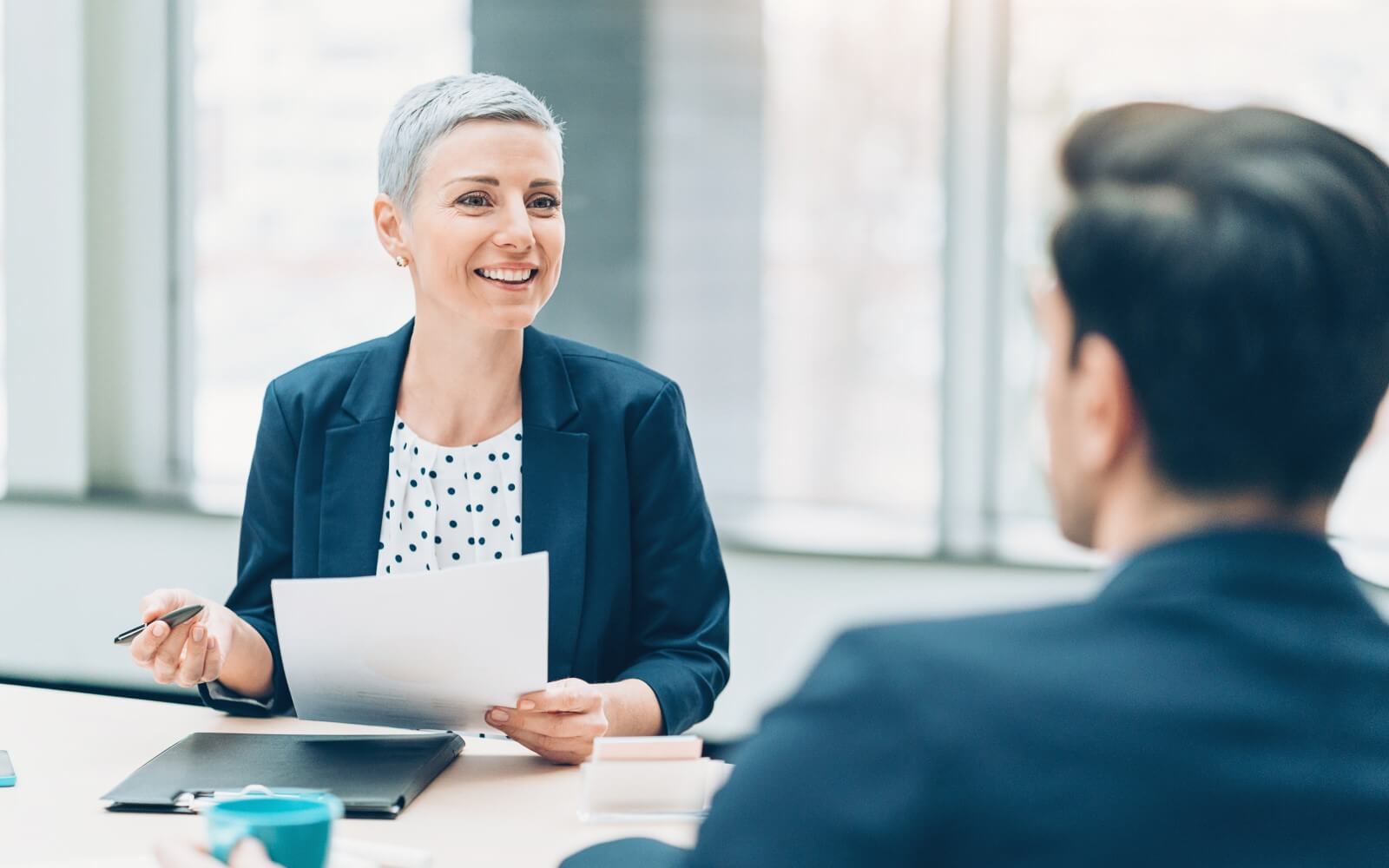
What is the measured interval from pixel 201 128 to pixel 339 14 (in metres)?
0.54

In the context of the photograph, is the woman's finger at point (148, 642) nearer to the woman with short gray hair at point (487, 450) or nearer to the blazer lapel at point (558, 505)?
the woman with short gray hair at point (487, 450)

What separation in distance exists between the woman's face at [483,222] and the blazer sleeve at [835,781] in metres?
1.32

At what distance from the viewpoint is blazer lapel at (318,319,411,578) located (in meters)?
2.05

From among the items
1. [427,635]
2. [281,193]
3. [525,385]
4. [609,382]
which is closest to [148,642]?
[427,635]

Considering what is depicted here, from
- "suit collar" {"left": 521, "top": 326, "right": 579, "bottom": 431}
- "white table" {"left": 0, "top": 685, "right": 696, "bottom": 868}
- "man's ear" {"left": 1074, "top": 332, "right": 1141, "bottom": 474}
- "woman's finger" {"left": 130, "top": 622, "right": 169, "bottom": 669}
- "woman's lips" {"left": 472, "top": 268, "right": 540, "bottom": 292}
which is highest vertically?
"man's ear" {"left": 1074, "top": 332, "right": 1141, "bottom": 474}

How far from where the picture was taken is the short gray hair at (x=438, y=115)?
2.04m

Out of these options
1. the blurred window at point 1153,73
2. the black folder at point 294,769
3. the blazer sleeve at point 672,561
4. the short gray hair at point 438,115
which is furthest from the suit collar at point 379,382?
the blurred window at point 1153,73

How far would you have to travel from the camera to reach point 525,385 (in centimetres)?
210

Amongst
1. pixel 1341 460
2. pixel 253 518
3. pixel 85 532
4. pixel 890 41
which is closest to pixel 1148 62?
pixel 890 41

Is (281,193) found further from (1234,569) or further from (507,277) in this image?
(1234,569)

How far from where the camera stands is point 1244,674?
78cm

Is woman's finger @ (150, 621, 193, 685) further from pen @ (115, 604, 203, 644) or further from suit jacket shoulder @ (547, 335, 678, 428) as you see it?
suit jacket shoulder @ (547, 335, 678, 428)

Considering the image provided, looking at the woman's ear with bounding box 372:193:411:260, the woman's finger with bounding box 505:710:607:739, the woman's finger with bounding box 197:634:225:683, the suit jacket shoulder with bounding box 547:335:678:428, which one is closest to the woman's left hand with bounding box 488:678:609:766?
the woman's finger with bounding box 505:710:607:739

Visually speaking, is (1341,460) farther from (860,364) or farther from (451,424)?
(860,364)
